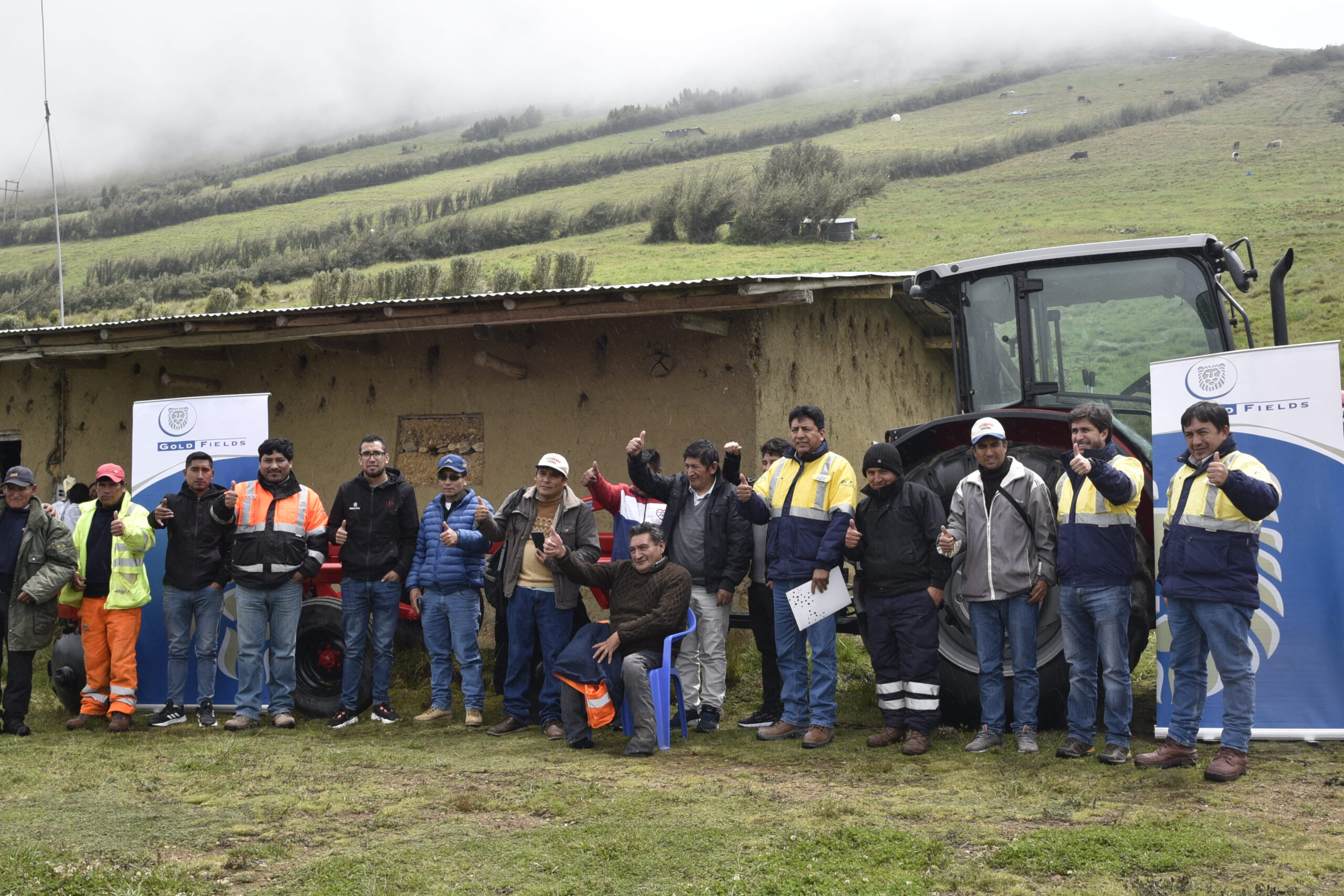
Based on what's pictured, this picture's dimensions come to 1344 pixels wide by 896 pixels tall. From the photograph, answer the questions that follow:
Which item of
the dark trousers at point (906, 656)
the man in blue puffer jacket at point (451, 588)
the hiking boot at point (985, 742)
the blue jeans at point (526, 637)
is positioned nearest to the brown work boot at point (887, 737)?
the dark trousers at point (906, 656)

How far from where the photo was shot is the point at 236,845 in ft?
14.5

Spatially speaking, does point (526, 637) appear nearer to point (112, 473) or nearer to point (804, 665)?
point (804, 665)

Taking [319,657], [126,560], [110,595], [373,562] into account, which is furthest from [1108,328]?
[110,595]

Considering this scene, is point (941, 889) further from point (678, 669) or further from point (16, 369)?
point (16, 369)

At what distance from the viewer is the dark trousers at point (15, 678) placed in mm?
6941

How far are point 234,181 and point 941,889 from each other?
80730 millimetres

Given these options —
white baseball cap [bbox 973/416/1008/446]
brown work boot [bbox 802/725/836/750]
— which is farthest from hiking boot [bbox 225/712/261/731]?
white baseball cap [bbox 973/416/1008/446]

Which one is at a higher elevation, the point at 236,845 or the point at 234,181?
→ the point at 234,181

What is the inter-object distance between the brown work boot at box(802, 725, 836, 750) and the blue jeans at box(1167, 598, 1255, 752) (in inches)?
67.7

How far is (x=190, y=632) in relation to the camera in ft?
23.9

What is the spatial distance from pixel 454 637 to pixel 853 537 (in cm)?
264

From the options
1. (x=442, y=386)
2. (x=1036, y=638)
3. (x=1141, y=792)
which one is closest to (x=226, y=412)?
(x=442, y=386)

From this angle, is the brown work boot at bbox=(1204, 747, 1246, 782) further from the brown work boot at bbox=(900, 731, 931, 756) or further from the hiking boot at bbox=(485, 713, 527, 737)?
the hiking boot at bbox=(485, 713, 527, 737)

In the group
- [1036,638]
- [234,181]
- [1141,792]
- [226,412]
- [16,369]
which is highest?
[234,181]
